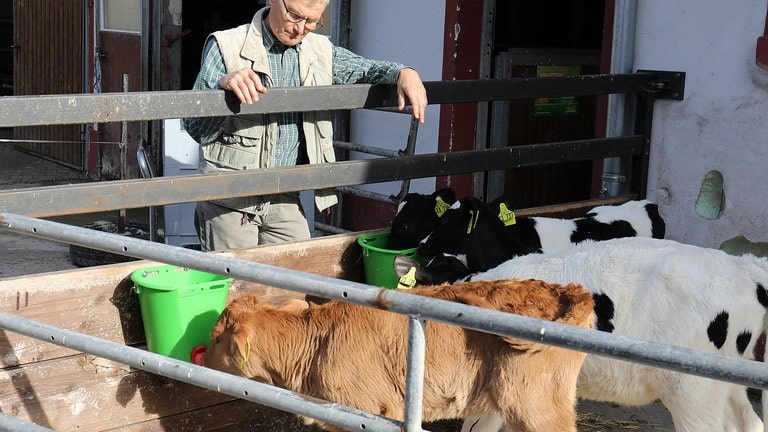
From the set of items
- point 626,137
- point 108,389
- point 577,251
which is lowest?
point 108,389

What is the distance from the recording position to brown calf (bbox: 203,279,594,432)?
3.59m

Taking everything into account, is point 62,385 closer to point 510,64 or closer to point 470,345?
point 470,345

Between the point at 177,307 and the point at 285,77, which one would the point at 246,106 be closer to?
the point at 285,77

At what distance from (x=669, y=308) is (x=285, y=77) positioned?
1.99 m

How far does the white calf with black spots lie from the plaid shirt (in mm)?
1085

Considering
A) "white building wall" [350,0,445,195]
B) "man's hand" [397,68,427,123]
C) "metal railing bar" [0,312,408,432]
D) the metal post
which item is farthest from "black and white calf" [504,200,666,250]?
the metal post

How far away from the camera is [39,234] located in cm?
298

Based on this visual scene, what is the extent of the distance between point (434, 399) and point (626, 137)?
2.77m

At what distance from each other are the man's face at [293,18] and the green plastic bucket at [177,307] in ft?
3.79

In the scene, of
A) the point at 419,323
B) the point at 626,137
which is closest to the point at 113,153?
the point at 626,137

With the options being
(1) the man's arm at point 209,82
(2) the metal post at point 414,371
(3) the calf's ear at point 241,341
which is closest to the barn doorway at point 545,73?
(1) the man's arm at point 209,82

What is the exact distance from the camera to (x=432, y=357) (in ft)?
12.0

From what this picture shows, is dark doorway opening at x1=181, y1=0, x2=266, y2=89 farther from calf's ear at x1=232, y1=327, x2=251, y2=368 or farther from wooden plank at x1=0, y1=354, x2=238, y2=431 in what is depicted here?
calf's ear at x1=232, y1=327, x2=251, y2=368

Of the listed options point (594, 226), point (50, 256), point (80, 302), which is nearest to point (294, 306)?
point (80, 302)
